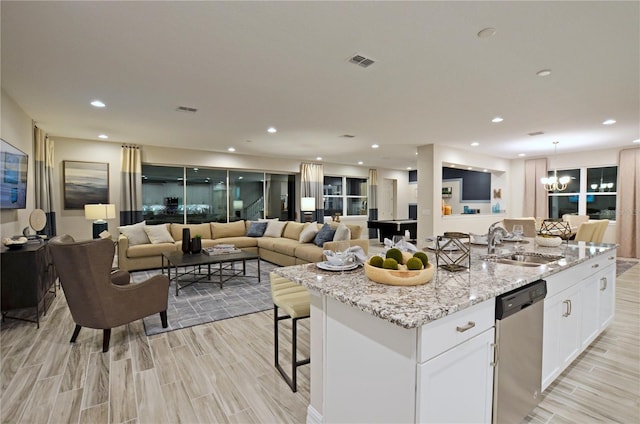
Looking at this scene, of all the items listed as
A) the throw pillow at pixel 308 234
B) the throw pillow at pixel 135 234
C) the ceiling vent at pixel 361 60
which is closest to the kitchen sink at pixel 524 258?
the ceiling vent at pixel 361 60

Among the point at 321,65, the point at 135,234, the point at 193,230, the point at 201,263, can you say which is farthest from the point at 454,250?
the point at 193,230

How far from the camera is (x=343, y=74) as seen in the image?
10.0ft

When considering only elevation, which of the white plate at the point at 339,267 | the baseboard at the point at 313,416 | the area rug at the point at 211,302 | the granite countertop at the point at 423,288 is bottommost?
the area rug at the point at 211,302

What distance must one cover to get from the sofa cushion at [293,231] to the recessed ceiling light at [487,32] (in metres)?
4.76

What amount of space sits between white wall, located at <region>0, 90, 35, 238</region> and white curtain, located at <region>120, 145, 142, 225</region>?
5.76 feet

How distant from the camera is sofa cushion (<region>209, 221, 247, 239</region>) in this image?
6.89 metres

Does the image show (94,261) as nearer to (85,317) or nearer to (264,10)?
(85,317)

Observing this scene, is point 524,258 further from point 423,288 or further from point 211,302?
point 211,302

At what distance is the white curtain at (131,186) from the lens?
634 cm

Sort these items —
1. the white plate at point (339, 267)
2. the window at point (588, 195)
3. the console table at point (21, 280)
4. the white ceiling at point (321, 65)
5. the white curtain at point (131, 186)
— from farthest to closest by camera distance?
the window at point (588, 195) → the white curtain at point (131, 186) → the console table at point (21, 280) → the white ceiling at point (321, 65) → the white plate at point (339, 267)

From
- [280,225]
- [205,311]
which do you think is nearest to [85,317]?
[205,311]

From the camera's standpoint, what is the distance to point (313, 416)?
5.66 ft

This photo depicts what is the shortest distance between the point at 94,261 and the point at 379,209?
362 inches

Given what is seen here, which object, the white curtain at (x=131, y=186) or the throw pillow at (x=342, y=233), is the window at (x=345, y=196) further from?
the white curtain at (x=131, y=186)
